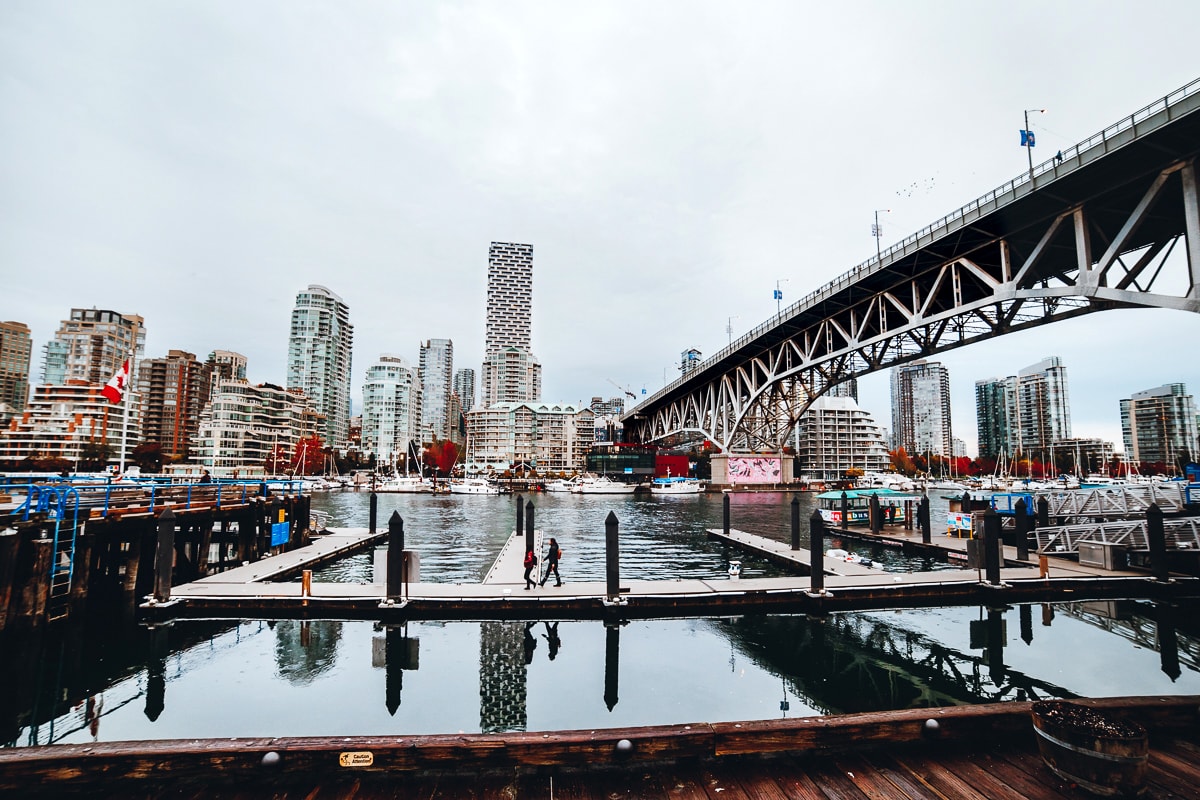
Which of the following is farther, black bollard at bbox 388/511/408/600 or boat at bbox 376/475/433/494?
boat at bbox 376/475/433/494

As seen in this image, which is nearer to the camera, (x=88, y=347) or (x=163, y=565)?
(x=163, y=565)

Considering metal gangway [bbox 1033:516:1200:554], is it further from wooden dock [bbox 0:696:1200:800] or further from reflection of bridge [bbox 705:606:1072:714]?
wooden dock [bbox 0:696:1200:800]

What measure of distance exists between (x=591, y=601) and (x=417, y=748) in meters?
12.5

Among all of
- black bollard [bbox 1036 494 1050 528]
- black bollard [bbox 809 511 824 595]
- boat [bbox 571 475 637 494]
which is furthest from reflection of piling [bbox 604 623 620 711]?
Result: boat [bbox 571 475 637 494]

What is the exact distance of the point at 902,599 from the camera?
19828 millimetres

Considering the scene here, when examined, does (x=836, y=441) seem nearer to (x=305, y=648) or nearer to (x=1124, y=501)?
(x=1124, y=501)

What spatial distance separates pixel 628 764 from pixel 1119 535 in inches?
1118

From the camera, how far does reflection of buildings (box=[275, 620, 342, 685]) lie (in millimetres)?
14125

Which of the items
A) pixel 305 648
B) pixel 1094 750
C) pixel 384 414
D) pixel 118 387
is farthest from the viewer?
pixel 384 414

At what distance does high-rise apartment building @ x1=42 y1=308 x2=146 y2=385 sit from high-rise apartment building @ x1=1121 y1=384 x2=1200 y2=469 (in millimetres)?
297793

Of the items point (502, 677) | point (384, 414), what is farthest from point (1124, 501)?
point (384, 414)

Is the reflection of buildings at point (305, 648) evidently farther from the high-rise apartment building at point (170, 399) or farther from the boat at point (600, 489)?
the high-rise apartment building at point (170, 399)

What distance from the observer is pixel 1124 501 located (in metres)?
27.5

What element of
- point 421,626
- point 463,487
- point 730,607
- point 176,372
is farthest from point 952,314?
point 176,372
